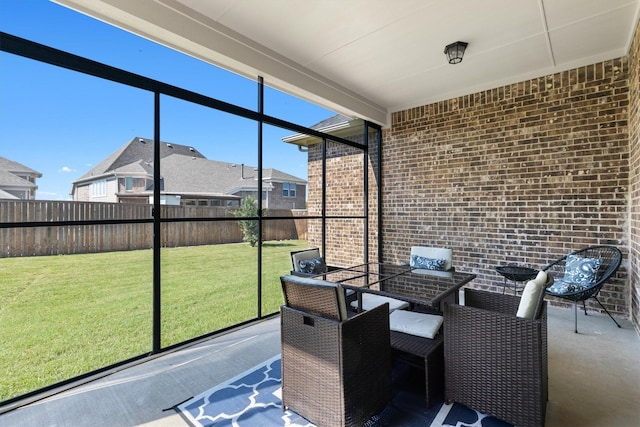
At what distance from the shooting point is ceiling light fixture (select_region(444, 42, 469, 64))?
332 cm

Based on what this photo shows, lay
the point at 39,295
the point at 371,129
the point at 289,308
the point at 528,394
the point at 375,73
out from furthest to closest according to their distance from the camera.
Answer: the point at 371,129
the point at 375,73
the point at 39,295
the point at 289,308
the point at 528,394

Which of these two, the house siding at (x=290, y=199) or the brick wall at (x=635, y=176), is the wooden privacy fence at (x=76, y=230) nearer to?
the house siding at (x=290, y=199)

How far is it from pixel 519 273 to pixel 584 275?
0.65m

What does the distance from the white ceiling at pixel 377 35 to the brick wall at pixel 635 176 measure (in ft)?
1.16

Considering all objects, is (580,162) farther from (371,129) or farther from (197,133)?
(197,133)

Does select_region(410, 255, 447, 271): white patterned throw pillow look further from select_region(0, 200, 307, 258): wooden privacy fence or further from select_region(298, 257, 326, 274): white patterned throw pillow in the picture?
select_region(0, 200, 307, 258): wooden privacy fence

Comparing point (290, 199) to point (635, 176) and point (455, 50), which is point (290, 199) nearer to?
point (455, 50)

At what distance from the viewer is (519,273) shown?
3771 millimetres

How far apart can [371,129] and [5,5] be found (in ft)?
15.8

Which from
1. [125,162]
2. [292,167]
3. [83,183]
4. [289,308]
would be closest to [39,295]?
[83,183]

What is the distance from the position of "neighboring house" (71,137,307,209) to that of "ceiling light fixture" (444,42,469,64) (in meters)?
2.66

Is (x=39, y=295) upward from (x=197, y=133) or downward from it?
downward

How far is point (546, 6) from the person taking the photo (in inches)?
108

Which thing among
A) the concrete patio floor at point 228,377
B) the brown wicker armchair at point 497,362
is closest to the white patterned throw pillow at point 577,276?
the concrete patio floor at point 228,377
